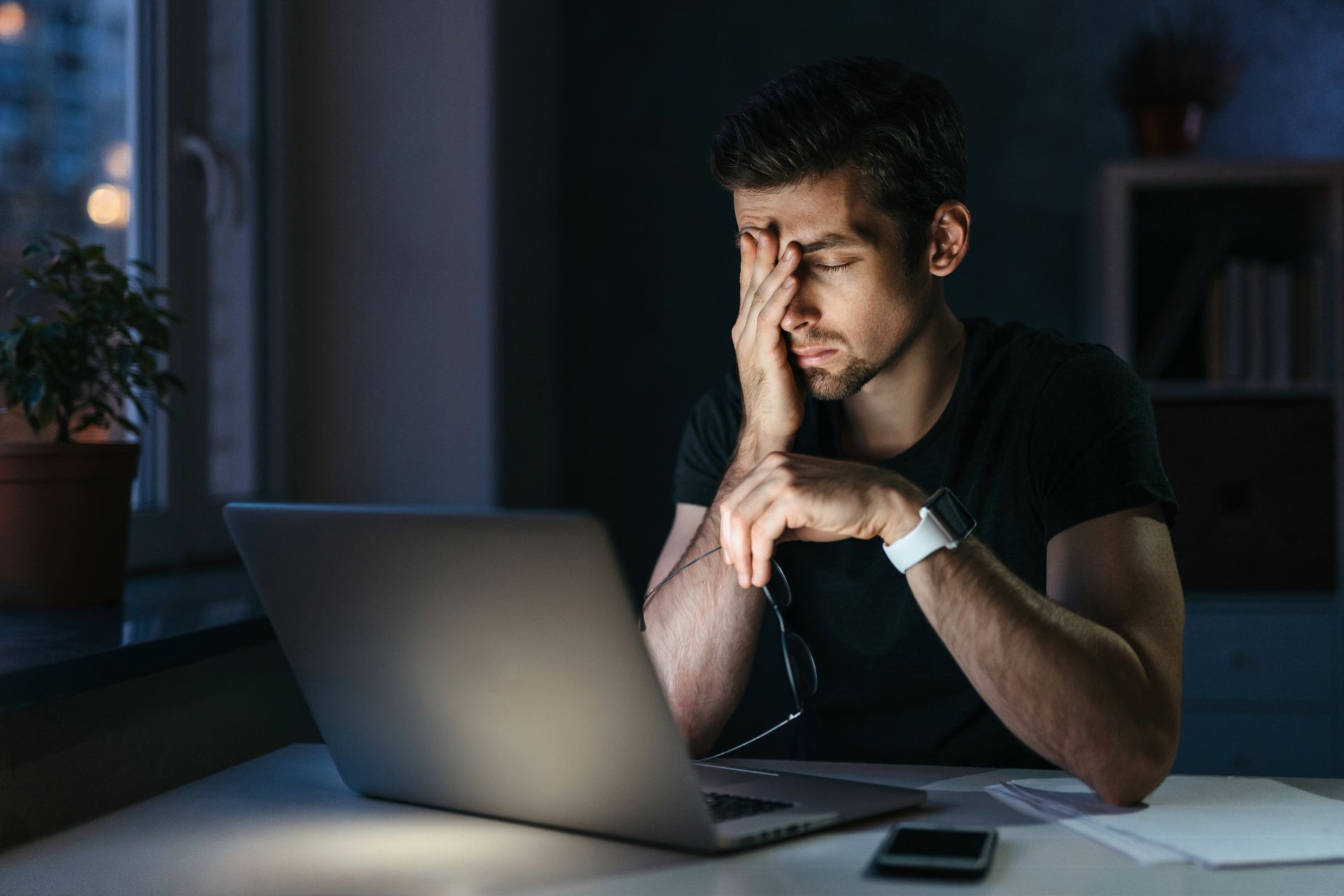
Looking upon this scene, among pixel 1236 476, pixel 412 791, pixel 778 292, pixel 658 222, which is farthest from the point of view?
pixel 658 222

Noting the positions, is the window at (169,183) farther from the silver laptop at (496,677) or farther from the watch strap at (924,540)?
the watch strap at (924,540)

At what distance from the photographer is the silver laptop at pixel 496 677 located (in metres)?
0.78

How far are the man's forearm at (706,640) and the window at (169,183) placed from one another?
85 centimetres

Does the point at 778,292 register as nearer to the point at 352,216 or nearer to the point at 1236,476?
the point at 352,216

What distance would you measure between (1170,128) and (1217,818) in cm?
205

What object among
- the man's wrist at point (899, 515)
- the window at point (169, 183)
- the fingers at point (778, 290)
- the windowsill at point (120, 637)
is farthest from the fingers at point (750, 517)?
the window at point (169, 183)

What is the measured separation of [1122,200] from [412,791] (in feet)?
6.95

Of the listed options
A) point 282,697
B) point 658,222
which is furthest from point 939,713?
point 658,222

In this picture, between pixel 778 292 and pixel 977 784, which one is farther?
pixel 778 292

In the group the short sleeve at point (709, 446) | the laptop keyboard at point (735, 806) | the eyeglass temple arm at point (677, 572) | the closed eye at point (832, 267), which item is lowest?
the laptop keyboard at point (735, 806)

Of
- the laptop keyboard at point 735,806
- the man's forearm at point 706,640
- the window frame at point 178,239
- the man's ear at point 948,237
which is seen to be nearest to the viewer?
the laptop keyboard at point 735,806

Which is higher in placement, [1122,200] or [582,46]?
[582,46]

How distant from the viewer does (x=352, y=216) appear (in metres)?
2.31

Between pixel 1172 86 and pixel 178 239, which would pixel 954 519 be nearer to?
pixel 178 239
